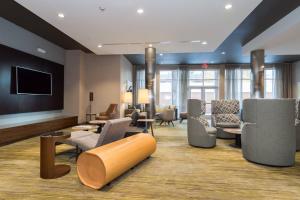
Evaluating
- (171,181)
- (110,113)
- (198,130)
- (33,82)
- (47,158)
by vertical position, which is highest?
(33,82)

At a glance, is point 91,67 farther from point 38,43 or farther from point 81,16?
point 81,16

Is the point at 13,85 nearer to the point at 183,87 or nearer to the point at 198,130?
the point at 198,130

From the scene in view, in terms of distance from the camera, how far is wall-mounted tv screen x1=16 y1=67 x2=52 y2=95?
628 centimetres

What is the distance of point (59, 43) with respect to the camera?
8.34 meters

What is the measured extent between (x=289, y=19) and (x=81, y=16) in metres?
5.33

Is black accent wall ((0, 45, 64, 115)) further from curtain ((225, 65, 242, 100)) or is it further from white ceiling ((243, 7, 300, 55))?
curtain ((225, 65, 242, 100))

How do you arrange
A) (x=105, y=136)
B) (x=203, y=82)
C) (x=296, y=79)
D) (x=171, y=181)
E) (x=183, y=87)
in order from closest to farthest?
(x=171, y=181) → (x=105, y=136) → (x=296, y=79) → (x=183, y=87) → (x=203, y=82)

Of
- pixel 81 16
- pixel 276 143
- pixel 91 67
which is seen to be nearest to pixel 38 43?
pixel 91 67

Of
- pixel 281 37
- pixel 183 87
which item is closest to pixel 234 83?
pixel 183 87

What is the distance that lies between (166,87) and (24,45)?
335 inches

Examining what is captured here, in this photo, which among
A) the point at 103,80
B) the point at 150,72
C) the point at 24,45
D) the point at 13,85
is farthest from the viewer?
the point at 103,80

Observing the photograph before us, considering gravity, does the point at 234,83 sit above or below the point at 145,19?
below

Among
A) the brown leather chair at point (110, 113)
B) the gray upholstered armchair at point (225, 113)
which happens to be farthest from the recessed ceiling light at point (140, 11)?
the brown leather chair at point (110, 113)

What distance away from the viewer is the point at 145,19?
505 centimetres
